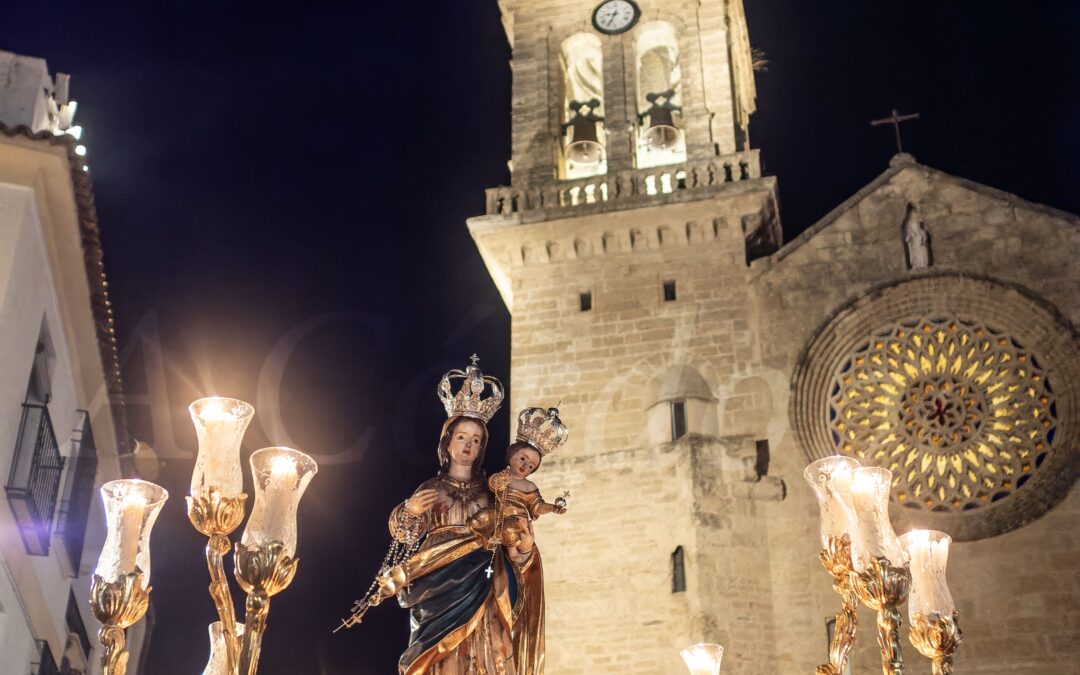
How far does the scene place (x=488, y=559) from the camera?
6.91 metres

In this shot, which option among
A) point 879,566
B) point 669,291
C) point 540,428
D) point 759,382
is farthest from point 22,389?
point 669,291

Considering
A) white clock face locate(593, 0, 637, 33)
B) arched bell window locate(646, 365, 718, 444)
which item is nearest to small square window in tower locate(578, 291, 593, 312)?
arched bell window locate(646, 365, 718, 444)

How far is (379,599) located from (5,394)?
5.01 metres

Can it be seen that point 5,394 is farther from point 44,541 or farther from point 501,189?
point 501,189

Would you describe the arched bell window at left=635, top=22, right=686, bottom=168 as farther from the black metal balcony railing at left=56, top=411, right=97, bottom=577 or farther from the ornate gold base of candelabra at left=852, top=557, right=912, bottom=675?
the ornate gold base of candelabra at left=852, top=557, right=912, bottom=675

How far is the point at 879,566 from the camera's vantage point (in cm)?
663

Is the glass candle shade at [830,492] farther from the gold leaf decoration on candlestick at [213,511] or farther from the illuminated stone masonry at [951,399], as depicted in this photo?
the illuminated stone masonry at [951,399]

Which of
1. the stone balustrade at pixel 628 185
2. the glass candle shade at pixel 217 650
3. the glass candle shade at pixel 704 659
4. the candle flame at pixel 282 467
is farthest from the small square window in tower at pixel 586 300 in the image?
the candle flame at pixel 282 467

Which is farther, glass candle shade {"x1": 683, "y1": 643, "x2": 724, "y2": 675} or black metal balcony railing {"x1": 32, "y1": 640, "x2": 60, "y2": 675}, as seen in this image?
black metal balcony railing {"x1": 32, "y1": 640, "x2": 60, "y2": 675}

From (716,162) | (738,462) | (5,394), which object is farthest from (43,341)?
(716,162)

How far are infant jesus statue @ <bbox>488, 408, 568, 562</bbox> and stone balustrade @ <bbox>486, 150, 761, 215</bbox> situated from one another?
428 inches

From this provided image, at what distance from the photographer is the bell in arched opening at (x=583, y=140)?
63.4 ft

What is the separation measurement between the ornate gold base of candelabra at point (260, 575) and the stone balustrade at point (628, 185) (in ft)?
39.3

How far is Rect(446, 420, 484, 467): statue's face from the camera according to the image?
23.8 ft
